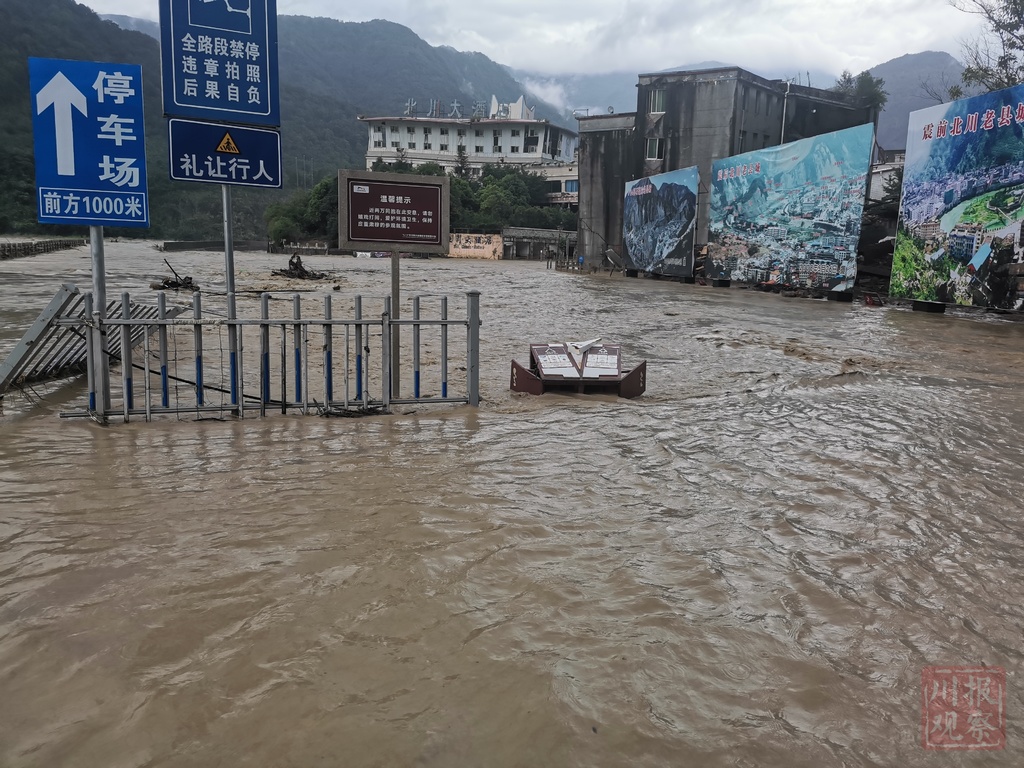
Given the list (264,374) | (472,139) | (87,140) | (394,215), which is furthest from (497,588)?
(472,139)

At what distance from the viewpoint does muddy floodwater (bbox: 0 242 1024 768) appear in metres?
2.53

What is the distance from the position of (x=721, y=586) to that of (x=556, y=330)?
11759 mm

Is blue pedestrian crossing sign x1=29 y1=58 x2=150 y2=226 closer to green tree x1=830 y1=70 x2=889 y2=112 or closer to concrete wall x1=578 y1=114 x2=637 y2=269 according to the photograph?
concrete wall x1=578 y1=114 x2=637 y2=269

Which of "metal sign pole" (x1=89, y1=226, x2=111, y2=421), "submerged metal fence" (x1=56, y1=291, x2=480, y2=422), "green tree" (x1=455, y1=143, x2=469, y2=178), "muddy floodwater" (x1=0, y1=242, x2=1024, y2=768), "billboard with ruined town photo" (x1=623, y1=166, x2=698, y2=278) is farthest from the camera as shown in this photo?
"green tree" (x1=455, y1=143, x2=469, y2=178)

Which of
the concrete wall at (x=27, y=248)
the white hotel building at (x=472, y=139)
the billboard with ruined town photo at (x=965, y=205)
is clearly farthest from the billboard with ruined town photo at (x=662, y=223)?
the white hotel building at (x=472, y=139)

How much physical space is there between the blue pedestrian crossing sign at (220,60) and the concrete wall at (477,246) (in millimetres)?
57378

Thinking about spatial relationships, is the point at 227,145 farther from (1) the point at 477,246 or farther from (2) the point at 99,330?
(1) the point at 477,246

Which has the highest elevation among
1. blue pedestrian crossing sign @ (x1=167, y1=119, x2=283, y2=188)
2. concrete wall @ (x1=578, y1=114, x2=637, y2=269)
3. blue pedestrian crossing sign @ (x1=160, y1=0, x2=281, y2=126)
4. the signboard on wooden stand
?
concrete wall @ (x1=578, y1=114, x2=637, y2=269)

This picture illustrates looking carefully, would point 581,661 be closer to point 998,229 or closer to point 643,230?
point 998,229

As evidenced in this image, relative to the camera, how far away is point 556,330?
49.9 ft

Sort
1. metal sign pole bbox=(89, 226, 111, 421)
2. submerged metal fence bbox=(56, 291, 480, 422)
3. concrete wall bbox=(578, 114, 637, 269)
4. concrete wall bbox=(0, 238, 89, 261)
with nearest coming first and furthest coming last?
metal sign pole bbox=(89, 226, 111, 421) < submerged metal fence bbox=(56, 291, 480, 422) < concrete wall bbox=(0, 238, 89, 261) < concrete wall bbox=(578, 114, 637, 269)

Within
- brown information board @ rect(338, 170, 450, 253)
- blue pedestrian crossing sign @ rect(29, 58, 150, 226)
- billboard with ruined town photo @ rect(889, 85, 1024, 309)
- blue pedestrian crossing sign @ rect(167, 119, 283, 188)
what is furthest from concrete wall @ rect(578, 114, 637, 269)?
blue pedestrian crossing sign @ rect(29, 58, 150, 226)

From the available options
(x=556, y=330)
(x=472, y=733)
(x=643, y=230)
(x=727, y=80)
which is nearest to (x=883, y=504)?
(x=472, y=733)

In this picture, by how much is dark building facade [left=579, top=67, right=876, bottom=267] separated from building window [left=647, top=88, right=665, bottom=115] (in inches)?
2.3
